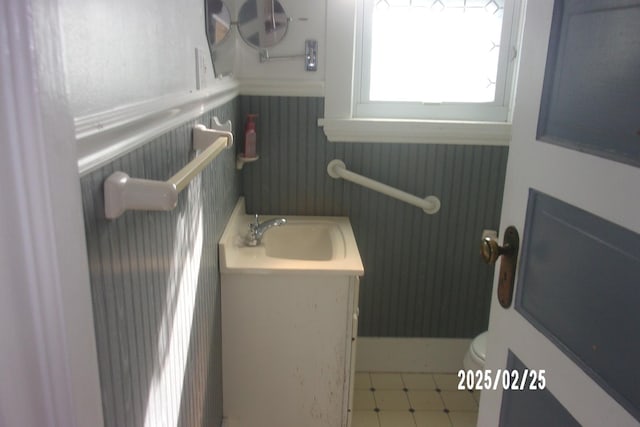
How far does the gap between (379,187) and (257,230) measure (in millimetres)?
537

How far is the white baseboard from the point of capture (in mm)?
2385

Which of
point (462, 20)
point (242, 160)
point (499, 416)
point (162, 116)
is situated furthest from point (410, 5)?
point (499, 416)

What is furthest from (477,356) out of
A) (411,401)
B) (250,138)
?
(250,138)

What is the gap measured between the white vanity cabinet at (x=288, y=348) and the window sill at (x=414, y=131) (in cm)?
68

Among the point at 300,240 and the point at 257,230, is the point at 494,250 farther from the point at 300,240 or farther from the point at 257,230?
the point at 300,240

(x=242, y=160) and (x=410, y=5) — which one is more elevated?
(x=410, y=5)

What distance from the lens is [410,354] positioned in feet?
7.86

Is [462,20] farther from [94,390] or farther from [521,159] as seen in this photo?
[94,390]

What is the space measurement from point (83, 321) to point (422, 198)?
1757mm

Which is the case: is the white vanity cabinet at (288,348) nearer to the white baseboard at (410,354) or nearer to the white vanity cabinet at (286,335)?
the white vanity cabinet at (286,335)

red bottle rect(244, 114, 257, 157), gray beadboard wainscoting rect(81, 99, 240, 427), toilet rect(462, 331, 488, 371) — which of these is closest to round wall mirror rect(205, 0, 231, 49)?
gray beadboard wainscoting rect(81, 99, 240, 427)

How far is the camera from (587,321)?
0.77 m

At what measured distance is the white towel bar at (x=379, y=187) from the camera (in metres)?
2.10

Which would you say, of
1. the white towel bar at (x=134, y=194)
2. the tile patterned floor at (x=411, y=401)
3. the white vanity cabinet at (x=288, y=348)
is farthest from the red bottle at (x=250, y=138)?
the white towel bar at (x=134, y=194)
